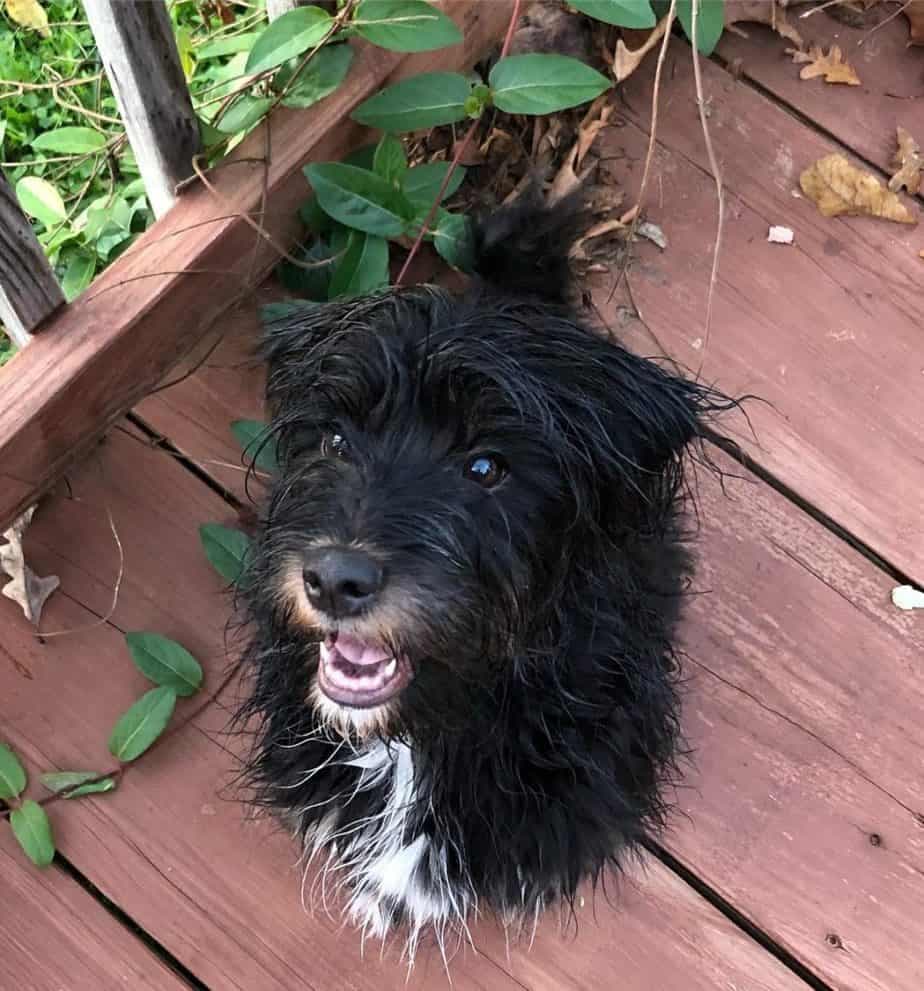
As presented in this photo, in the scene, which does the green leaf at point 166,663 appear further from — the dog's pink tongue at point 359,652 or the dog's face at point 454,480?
the dog's pink tongue at point 359,652

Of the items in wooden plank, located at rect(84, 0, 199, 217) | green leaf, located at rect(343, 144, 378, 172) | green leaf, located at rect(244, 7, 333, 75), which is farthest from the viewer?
green leaf, located at rect(343, 144, 378, 172)

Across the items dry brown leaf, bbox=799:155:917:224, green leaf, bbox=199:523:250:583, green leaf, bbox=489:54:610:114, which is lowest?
green leaf, bbox=199:523:250:583

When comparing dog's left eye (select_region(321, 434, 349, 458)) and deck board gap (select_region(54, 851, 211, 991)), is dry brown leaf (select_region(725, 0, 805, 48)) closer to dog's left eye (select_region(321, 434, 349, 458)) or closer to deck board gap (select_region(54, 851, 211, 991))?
dog's left eye (select_region(321, 434, 349, 458))

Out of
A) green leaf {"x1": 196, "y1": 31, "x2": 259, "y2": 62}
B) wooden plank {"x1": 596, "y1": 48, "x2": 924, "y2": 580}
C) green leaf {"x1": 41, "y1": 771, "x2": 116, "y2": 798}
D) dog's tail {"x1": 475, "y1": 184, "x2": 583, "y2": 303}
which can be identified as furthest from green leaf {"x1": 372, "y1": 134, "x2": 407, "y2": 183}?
green leaf {"x1": 41, "y1": 771, "x2": 116, "y2": 798}

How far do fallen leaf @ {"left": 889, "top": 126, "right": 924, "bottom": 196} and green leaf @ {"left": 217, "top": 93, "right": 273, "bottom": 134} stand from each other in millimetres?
1216

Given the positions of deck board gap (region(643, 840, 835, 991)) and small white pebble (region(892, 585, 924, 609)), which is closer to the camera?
deck board gap (region(643, 840, 835, 991))

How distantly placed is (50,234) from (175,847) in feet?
3.49

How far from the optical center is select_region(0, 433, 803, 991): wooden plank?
1.82 m

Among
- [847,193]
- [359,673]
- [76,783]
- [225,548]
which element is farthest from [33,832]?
[847,193]

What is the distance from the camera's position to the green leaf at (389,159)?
178 centimetres

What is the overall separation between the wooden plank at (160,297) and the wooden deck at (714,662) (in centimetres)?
15

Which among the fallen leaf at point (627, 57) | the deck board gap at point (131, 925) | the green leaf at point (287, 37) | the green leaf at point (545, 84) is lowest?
the deck board gap at point (131, 925)

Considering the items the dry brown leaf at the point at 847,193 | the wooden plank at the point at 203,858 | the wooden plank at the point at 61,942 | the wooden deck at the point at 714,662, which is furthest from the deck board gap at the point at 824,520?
the wooden plank at the point at 61,942

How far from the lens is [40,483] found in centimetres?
184
